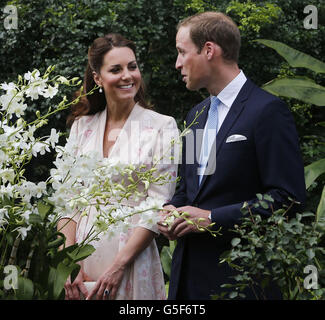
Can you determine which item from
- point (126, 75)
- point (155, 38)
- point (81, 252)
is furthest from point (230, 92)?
point (155, 38)

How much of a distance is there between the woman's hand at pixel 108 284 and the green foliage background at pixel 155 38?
2.34m

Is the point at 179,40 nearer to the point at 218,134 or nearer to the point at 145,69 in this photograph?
the point at 218,134

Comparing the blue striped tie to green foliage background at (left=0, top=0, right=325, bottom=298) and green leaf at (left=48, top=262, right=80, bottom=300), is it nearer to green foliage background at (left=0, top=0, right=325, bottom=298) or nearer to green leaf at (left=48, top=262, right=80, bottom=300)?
green leaf at (left=48, top=262, right=80, bottom=300)

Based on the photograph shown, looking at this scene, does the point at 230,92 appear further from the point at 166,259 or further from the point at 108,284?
the point at 166,259

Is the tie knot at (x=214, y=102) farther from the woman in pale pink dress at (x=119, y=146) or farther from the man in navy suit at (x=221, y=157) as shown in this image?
the woman in pale pink dress at (x=119, y=146)

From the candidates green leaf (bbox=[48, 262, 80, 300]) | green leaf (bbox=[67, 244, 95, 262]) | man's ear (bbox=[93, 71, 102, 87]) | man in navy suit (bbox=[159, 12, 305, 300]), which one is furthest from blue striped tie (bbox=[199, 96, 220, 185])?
green leaf (bbox=[48, 262, 80, 300])

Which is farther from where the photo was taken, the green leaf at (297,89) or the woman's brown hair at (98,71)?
the green leaf at (297,89)

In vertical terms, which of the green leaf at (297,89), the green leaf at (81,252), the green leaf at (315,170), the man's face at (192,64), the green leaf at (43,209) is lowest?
the green leaf at (81,252)

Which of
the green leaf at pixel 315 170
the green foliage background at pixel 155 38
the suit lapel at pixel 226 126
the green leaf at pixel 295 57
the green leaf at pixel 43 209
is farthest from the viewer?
the green foliage background at pixel 155 38

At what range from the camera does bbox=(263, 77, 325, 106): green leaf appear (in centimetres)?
470

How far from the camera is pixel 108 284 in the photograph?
2.61 meters

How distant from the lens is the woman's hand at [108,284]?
8.55 ft

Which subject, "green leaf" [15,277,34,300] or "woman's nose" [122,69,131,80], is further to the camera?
"woman's nose" [122,69,131,80]

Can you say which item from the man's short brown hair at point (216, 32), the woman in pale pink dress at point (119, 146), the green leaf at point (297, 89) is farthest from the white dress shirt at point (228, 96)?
the green leaf at point (297, 89)
